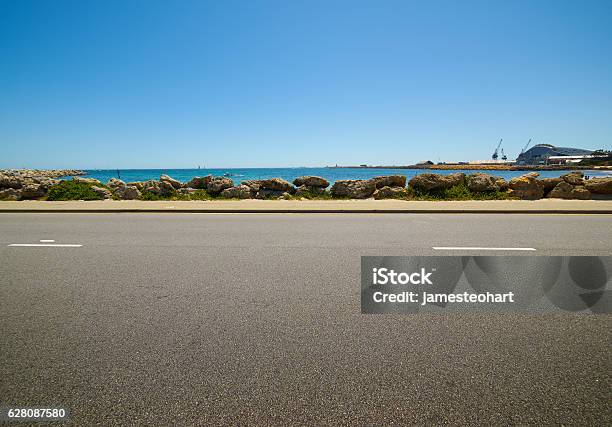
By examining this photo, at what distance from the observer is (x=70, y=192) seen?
50.0 feet

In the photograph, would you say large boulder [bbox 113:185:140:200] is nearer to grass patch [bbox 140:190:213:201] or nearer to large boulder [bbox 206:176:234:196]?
grass patch [bbox 140:190:213:201]

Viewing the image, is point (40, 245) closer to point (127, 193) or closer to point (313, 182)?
point (127, 193)

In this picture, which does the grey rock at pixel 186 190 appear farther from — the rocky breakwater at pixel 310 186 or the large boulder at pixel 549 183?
the large boulder at pixel 549 183

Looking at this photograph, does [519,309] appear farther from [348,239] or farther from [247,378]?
[348,239]

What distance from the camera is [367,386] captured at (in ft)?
7.17

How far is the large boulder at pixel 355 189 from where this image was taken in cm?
1542

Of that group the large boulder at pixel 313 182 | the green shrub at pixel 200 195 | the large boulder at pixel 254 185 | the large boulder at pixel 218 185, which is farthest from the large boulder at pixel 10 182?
the large boulder at pixel 313 182

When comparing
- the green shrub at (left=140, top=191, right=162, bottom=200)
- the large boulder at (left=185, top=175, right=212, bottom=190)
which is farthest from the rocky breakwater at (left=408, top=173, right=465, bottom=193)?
the green shrub at (left=140, top=191, right=162, bottom=200)

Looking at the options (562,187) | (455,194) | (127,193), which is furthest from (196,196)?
(562,187)

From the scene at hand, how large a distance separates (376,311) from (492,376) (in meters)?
1.30

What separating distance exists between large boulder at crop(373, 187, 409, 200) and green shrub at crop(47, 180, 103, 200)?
1544cm

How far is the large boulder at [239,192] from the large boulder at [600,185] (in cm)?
1723

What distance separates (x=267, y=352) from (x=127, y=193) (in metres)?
16.7

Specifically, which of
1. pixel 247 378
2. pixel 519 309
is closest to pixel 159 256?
pixel 247 378
